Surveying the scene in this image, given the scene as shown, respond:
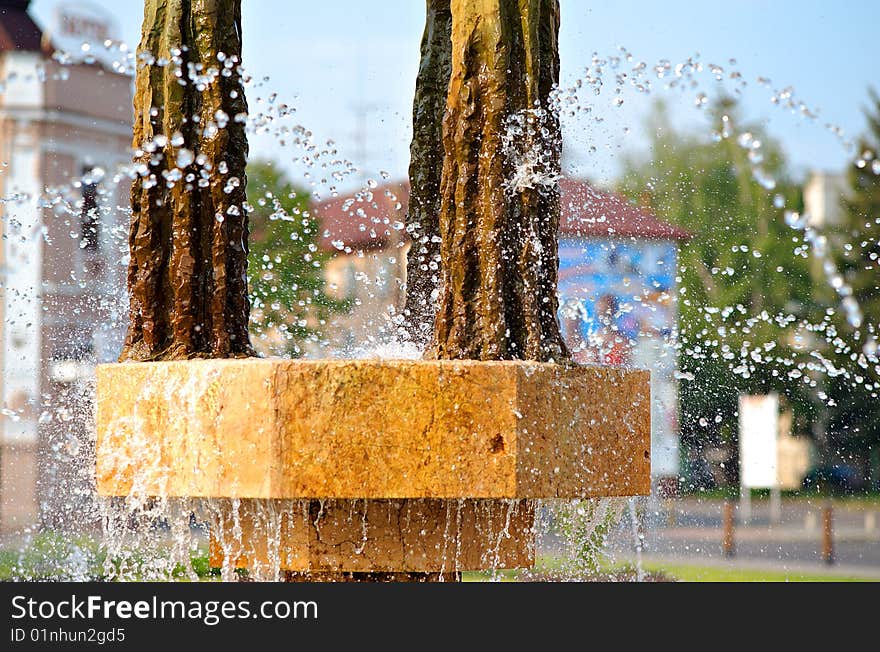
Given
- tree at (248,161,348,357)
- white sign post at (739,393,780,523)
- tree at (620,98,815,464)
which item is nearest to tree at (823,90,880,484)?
tree at (620,98,815,464)

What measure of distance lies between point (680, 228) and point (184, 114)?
24107 millimetres

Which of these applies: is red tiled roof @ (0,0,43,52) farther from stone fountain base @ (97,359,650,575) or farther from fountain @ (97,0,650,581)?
stone fountain base @ (97,359,650,575)

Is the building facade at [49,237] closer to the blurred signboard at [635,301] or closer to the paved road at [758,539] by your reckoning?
the blurred signboard at [635,301]

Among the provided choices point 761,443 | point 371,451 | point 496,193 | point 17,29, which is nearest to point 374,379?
point 371,451

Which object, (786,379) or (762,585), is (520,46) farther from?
(786,379)

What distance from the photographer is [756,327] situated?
31.9m

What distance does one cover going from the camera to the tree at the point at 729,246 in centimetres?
2870

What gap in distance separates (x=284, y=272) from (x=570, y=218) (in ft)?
14.4

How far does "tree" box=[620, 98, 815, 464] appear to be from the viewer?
28.7m

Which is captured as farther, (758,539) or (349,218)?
(349,218)

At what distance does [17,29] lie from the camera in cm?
2202

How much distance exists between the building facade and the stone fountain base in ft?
48.3

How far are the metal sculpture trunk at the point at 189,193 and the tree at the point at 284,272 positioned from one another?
8.27 meters

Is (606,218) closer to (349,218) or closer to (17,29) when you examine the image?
(349,218)
